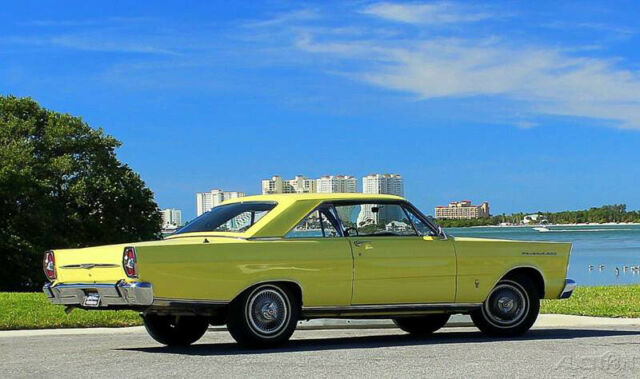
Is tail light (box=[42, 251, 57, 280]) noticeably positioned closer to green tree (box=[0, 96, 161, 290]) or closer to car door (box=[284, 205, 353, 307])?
car door (box=[284, 205, 353, 307])

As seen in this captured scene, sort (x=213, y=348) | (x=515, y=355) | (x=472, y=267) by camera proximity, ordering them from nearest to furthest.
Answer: (x=515, y=355) → (x=213, y=348) → (x=472, y=267)

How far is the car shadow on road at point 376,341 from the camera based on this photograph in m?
10.9

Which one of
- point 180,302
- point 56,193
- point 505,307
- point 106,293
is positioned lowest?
point 505,307

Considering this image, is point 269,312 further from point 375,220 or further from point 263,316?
point 375,220

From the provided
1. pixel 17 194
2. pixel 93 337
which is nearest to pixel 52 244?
pixel 17 194

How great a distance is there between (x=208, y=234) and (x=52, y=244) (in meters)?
38.1

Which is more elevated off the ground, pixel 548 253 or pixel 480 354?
pixel 548 253

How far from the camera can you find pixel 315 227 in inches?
449

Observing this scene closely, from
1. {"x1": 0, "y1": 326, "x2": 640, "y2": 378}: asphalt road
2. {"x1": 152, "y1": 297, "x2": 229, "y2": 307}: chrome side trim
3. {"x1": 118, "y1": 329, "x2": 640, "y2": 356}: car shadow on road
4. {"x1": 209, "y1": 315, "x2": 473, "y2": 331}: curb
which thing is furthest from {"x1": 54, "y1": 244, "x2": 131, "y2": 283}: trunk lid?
{"x1": 209, "y1": 315, "x2": 473, "y2": 331}: curb

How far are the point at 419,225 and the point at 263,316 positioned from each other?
2.25 metres

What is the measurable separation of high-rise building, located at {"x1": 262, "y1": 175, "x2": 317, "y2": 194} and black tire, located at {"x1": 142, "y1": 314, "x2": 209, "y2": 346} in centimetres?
299

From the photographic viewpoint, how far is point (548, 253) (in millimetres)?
12594

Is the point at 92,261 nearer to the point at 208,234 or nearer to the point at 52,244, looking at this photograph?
the point at 208,234

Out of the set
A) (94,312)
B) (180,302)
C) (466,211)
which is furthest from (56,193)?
(466,211)
